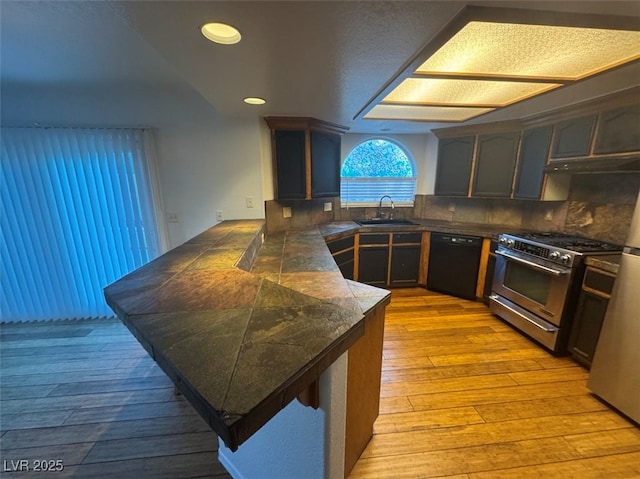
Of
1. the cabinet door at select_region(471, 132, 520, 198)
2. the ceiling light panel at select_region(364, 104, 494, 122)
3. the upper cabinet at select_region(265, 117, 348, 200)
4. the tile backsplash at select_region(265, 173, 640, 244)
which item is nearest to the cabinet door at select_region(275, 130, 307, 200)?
the upper cabinet at select_region(265, 117, 348, 200)

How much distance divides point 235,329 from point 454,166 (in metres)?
3.53

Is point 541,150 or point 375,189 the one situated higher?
point 541,150

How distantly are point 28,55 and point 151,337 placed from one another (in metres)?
2.32

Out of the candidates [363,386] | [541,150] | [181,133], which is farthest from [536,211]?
[181,133]

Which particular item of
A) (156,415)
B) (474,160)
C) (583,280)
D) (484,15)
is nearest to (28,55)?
(156,415)

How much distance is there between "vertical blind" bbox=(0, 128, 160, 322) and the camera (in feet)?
8.00

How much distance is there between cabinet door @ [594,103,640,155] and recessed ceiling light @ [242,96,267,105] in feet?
9.08

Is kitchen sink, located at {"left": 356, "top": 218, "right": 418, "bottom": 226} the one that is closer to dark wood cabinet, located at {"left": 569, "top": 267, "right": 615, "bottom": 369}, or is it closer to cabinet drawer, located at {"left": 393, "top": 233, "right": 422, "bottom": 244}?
cabinet drawer, located at {"left": 393, "top": 233, "right": 422, "bottom": 244}

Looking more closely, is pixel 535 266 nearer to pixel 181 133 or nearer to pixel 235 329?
pixel 235 329

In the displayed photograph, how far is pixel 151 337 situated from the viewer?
73cm

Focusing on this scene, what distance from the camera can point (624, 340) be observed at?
61.4 inches

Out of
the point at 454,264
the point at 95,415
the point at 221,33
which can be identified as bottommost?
the point at 95,415

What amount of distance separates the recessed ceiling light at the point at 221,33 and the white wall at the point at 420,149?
2.74 m

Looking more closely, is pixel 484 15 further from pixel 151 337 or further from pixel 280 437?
pixel 280 437
